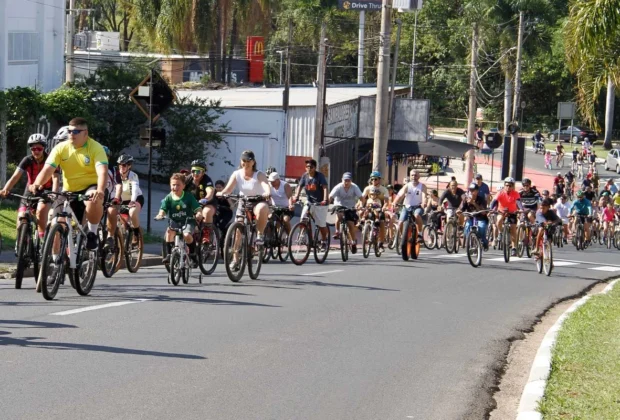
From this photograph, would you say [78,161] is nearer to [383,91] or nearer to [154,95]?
[154,95]

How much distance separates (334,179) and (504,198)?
20.8 metres

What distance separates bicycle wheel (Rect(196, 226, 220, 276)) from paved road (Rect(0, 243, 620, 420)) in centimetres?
33

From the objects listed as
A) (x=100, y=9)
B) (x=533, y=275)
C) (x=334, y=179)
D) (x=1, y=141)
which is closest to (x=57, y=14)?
(x=1, y=141)

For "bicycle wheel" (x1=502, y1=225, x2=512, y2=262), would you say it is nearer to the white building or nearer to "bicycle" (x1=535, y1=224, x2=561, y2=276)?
A: "bicycle" (x1=535, y1=224, x2=561, y2=276)

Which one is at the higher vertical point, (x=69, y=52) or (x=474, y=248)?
(x=69, y=52)

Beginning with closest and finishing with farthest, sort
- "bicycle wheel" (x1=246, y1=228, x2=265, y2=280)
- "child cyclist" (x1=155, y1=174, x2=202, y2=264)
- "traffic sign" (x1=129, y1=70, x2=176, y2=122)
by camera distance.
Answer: "child cyclist" (x1=155, y1=174, x2=202, y2=264)
"bicycle wheel" (x1=246, y1=228, x2=265, y2=280)
"traffic sign" (x1=129, y1=70, x2=176, y2=122)

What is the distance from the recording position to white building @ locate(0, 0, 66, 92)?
32375 mm

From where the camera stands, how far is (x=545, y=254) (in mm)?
22031

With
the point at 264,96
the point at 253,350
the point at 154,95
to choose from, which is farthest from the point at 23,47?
the point at 253,350

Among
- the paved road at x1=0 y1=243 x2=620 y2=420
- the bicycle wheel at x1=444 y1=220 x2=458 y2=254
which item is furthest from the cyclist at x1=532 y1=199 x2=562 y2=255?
the paved road at x1=0 y1=243 x2=620 y2=420

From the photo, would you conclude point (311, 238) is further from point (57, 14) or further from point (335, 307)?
point (57, 14)

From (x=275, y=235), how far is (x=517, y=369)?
7874 millimetres

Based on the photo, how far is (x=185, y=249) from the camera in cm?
1472

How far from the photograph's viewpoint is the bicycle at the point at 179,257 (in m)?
14.6
